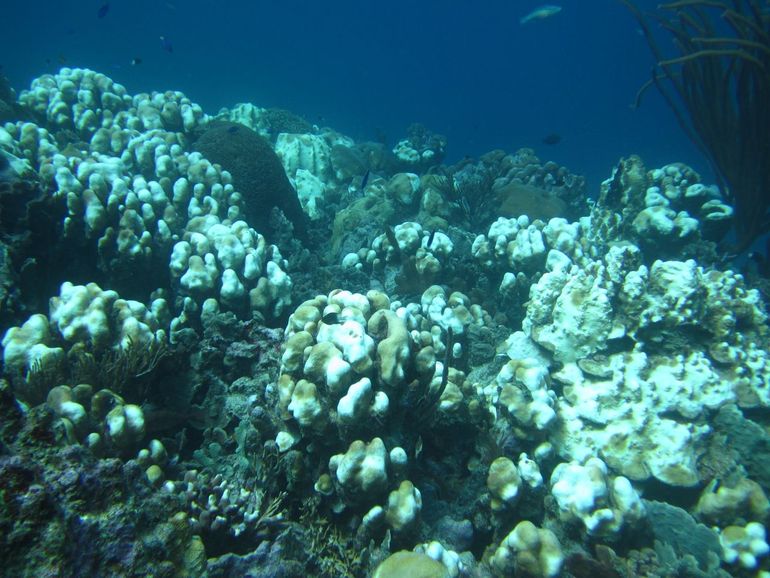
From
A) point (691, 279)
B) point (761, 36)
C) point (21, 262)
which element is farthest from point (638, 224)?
point (21, 262)

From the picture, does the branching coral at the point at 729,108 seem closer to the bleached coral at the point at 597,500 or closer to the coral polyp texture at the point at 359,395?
the coral polyp texture at the point at 359,395

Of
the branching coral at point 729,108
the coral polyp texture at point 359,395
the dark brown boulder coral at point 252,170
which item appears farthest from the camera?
the dark brown boulder coral at point 252,170

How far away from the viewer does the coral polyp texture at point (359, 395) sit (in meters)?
2.64

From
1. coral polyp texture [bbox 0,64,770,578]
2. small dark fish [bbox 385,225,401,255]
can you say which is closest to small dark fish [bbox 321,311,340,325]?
coral polyp texture [bbox 0,64,770,578]

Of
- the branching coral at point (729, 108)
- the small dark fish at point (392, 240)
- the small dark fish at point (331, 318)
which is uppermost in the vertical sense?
the branching coral at point (729, 108)

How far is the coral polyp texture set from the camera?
2.64m

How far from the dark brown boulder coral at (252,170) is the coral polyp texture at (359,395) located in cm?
87

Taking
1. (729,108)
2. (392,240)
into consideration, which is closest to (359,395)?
(392,240)

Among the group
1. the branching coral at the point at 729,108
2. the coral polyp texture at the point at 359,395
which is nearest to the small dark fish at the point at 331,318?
the coral polyp texture at the point at 359,395

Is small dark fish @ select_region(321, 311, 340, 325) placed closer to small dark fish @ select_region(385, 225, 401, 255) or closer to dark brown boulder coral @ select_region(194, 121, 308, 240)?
small dark fish @ select_region(385, 225, 401, 255)

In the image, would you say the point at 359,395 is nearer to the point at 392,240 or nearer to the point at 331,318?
the point at 331,318

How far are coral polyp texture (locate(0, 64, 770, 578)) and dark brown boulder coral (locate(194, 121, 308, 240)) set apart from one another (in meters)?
0.87

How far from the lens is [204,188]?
22.6 ft

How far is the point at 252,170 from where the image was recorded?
826 centimetres
